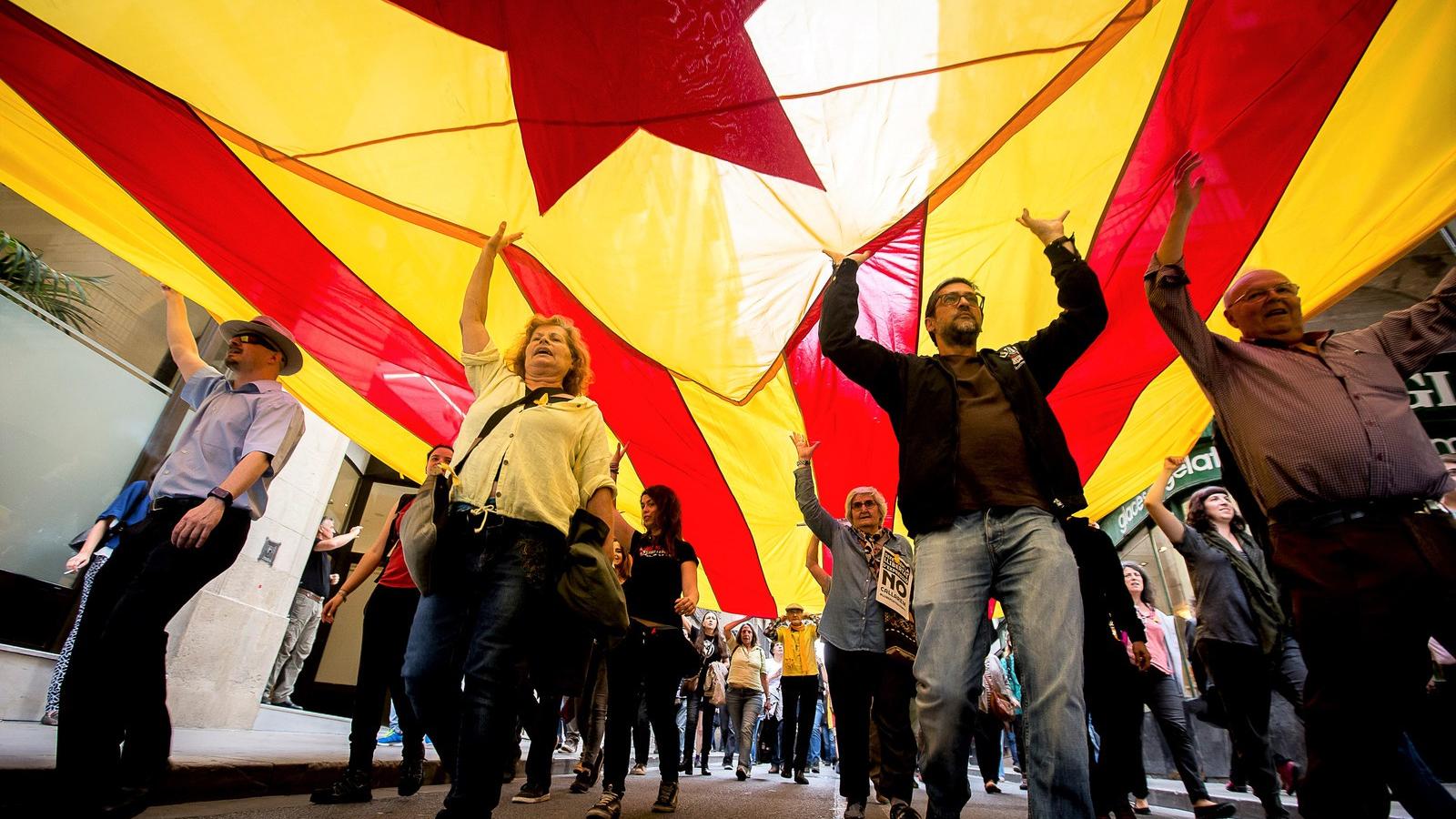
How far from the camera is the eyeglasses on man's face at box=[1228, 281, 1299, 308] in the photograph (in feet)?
7.59

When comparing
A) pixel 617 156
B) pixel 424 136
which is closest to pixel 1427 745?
pixel 617 156

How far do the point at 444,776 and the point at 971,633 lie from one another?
12.3 feet

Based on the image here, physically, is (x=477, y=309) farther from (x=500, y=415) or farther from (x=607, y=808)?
(x=607, y=808)

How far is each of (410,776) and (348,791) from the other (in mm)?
407

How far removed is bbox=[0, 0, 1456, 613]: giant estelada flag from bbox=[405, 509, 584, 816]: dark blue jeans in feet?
6.20

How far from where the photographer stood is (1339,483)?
1883mm

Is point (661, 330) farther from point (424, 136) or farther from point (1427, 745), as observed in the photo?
point (1427, 745)

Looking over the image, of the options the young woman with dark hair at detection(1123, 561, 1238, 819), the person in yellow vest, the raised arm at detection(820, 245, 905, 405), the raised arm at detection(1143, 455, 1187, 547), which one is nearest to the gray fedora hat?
the raised arm at detection(820, 245, 905, 405)

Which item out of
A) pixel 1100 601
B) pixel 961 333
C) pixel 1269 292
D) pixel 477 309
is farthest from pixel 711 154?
pixel 1100 601

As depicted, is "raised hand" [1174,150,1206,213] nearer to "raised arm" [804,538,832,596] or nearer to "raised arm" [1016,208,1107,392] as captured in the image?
"raised arm" [1016,208,1107,392]

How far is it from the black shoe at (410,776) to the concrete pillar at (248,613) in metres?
2.94

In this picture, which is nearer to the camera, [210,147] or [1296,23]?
[1296,23]

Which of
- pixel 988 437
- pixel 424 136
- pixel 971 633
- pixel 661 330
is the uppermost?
pixel 424 136

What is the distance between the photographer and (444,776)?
13.4 ft
